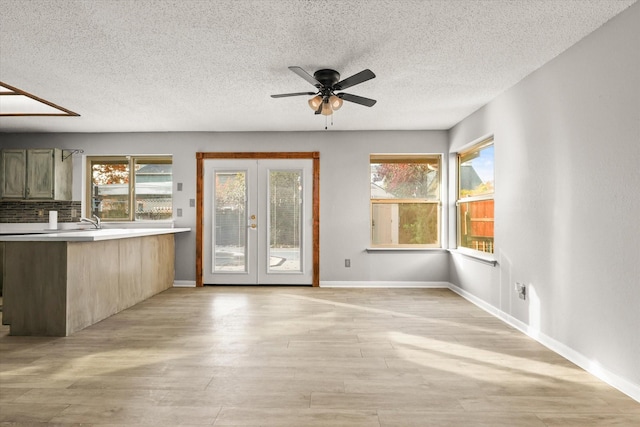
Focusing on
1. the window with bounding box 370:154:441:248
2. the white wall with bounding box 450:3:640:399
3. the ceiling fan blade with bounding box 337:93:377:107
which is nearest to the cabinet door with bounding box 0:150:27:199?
the ceiling fan blade with bounding box 337:93:377:107

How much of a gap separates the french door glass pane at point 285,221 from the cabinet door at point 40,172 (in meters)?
3.12

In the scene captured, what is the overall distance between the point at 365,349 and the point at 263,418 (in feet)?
4.07

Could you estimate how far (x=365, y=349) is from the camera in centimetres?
310

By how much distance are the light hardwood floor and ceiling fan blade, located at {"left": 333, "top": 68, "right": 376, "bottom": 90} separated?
2093 mm

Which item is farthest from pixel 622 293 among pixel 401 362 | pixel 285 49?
pixel 285 49

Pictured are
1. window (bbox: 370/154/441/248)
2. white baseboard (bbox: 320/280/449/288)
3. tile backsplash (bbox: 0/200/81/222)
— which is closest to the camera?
white baseboard (bbox: 320/280/449/288)

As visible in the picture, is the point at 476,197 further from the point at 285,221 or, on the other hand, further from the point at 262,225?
the point at 262,225

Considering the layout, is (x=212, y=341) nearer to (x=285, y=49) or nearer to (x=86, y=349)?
(x=86, y=349)

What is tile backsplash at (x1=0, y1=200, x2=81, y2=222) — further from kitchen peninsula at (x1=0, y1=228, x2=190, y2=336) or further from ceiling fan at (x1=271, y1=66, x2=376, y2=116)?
ceiling fan at (x1=271, y1=66, x2=376, y2=116)

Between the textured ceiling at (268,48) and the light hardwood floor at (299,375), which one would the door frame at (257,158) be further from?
the light hardwood floor at (299,375)

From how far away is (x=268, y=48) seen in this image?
3.07 metres

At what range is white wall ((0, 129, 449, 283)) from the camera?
5.94m

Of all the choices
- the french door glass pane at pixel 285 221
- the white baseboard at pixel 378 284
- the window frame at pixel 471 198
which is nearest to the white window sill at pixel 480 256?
the window frame at pixel 471 198

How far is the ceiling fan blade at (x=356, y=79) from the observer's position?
10.1 ft
